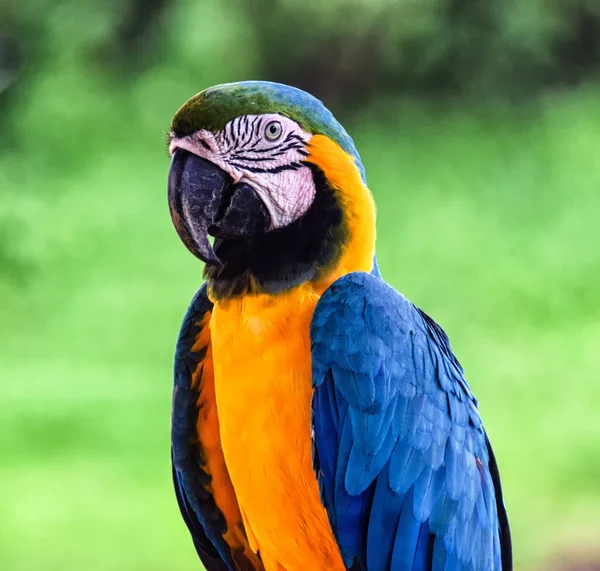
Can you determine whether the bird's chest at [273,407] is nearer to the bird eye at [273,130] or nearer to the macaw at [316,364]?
the macaw at [316,364]

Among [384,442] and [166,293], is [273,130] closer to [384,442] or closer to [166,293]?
[384,442]

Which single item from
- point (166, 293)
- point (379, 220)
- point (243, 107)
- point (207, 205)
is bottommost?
point (207, 205)

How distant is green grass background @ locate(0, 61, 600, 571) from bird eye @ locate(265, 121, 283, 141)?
1365 mm

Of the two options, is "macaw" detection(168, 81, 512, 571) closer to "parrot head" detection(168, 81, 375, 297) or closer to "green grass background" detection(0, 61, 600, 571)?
"parrot head" detection(168, 81, 375, 297)

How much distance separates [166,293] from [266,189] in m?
1.37

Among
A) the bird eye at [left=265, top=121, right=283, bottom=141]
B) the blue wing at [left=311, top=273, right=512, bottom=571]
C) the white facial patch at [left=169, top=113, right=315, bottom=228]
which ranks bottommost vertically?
the blue wing at [left=311, top=273, right=512, bottom=571]

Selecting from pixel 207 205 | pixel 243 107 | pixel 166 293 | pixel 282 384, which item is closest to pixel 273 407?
pixel 282 384

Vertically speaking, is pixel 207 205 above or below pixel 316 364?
above

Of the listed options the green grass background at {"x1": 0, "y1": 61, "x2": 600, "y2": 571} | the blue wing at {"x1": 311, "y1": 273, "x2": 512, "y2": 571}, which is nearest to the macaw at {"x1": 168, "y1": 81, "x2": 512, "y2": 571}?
the blue wing at {"x1": 311, "y1": 273, "x2": 512, "y2": 571}

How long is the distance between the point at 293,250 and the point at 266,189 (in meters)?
0.11

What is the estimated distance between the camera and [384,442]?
1070 mm

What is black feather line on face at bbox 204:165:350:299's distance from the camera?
111 centimetres

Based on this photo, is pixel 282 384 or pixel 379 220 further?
pixel 379 220

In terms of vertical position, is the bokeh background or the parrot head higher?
the bokeh background
